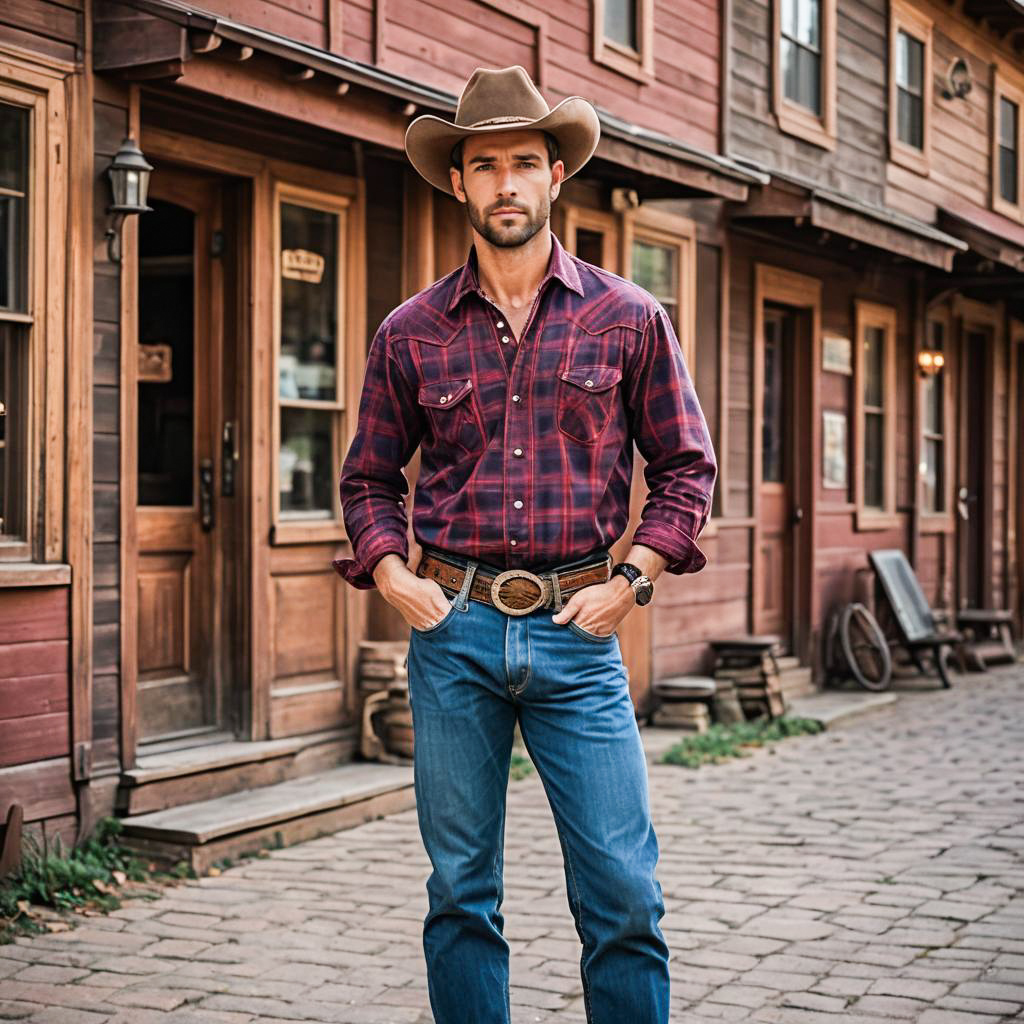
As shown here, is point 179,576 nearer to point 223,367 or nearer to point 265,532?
point 265,532

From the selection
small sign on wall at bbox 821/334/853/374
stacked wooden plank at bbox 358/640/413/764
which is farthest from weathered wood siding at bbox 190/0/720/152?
stacked wooden plank at bbox 358/640/413/764

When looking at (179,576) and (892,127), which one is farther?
(892,127)

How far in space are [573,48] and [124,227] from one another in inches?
167

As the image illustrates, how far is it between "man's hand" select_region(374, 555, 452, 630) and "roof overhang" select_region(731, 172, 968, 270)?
8183mm

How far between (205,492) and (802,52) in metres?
7.48

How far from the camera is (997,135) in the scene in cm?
1761

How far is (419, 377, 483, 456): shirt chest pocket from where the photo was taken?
342 centimetres

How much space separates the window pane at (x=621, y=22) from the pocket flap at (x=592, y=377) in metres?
7.79

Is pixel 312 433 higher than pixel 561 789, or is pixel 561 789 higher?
pixel 312 433

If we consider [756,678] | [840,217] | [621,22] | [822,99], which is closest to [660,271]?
[840,217]

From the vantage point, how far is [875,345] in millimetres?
14711

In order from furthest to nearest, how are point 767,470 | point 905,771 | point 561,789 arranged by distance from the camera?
1. point 767,470
2. point 905,771
3. point 561,789

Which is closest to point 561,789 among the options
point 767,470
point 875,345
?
point 767,470

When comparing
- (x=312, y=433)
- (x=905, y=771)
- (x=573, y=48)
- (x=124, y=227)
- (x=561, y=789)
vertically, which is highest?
(x=573, y=48)
